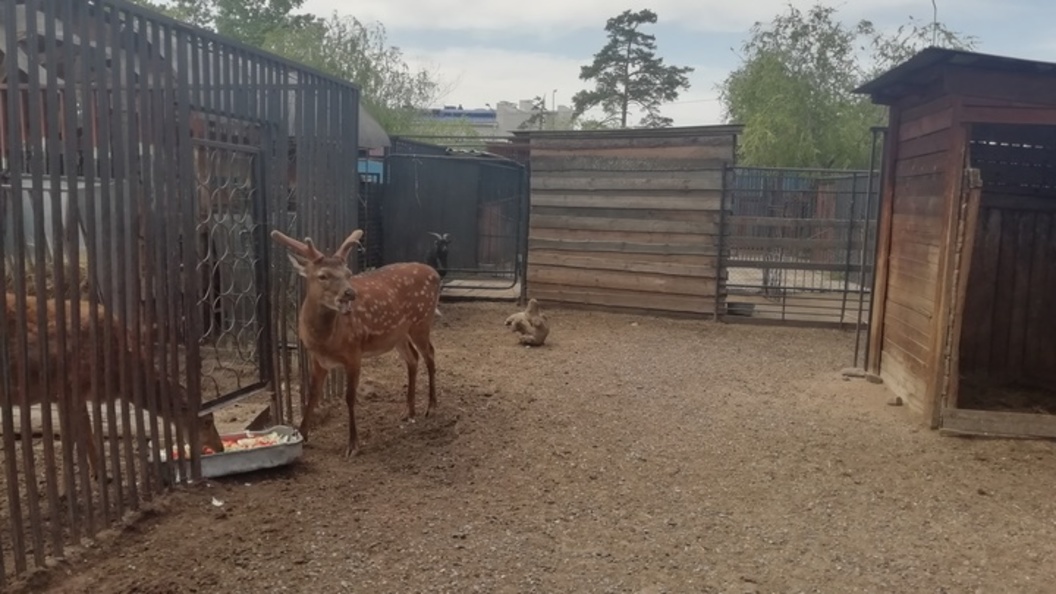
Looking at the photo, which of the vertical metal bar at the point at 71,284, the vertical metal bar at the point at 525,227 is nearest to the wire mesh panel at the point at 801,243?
the vertical metal bar at the point at 525,227

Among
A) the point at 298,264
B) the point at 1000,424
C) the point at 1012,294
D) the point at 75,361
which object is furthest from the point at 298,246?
the point at 1012,294

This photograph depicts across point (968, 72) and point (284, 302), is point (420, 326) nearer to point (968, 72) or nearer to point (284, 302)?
point (284, 302)

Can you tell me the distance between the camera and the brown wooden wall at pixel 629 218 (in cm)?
1148

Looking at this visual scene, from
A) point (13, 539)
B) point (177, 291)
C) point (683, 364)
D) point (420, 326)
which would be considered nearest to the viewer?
point (13, 539)

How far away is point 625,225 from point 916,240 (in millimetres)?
5189

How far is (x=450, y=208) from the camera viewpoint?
13.1 meters

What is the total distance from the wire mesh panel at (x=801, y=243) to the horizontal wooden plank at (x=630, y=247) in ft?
0.96

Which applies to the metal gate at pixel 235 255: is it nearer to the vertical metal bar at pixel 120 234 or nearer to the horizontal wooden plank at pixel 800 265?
the vertical metal bar at pixel 120 234

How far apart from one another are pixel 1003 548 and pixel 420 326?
→ 420 centimetres

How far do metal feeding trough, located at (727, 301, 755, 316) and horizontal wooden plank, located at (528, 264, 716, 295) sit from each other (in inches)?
22.5

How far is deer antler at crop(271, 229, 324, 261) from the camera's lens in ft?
17.6

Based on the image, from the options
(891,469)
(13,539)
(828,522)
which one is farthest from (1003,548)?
(13,539)

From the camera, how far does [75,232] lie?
378 centimetres

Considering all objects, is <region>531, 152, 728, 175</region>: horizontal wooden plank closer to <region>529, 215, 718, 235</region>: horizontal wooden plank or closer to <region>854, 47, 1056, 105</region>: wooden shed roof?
<region>529, 215, 718, 235</region>: horizontal wooden plank
